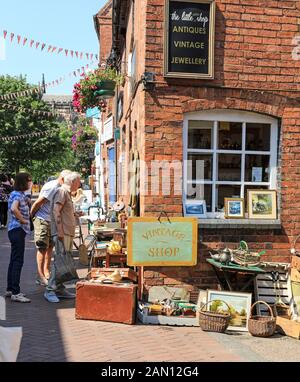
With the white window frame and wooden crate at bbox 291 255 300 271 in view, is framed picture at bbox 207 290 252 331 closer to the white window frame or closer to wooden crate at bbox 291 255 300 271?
wooden crate at bbox 291 255 300 271

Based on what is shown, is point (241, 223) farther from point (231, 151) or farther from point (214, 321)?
point (214, 321)

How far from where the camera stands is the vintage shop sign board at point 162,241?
6582 millimetres

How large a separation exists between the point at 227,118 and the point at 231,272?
2065mm

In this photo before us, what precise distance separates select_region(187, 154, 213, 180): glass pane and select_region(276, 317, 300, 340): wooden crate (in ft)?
6.98

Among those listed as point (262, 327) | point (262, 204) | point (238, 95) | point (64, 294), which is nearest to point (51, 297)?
point (64, 294)

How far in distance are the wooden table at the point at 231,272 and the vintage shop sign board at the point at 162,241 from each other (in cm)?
34

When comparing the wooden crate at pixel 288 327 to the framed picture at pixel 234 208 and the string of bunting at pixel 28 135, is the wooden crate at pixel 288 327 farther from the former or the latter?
the string of bunting at pixel 28 135

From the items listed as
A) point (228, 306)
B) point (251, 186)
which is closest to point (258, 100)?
point (251, 186)

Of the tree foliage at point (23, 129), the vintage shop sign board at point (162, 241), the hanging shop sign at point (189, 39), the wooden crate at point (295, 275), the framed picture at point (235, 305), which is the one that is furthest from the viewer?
the tree foliage at point (23, 129)

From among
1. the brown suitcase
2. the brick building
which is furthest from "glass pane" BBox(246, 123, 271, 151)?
the brown suitcase

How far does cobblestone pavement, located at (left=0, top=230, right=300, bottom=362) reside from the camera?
16.5 ft

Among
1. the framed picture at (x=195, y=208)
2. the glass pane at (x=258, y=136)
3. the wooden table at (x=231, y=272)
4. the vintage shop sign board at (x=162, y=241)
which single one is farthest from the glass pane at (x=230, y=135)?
the wooden table at (x=231, y=272)

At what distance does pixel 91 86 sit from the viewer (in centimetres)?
1245
